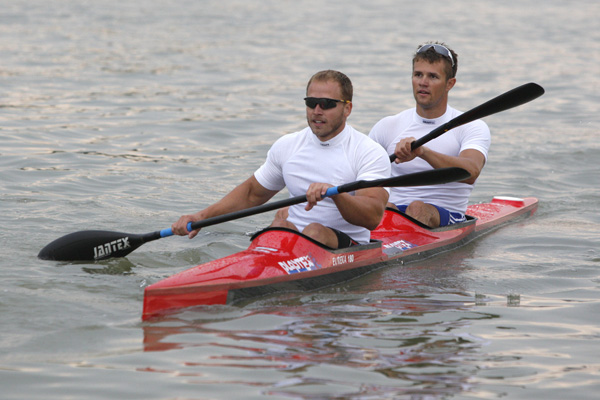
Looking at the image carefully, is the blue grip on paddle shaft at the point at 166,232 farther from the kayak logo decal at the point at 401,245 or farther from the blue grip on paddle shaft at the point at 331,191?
the kayak logo decal at the point at 401,245

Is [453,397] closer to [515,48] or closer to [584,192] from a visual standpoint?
[584,192]

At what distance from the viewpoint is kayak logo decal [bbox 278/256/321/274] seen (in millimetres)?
5629

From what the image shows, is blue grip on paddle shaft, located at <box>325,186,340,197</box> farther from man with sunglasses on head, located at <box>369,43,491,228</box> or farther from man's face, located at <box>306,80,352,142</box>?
man with sunglasses on head, located at <box>369,43,491,228</box>

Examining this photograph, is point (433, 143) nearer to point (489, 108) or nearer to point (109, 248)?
point (489, 108)

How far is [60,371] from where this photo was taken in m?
4.29

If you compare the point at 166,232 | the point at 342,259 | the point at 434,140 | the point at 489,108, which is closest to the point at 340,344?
the point at 342,259

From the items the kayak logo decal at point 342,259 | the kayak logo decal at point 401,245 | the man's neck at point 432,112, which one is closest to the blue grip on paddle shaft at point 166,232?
the kayak logo decal at point 342,259

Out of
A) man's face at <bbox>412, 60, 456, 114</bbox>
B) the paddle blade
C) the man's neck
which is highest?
man's face at <bbox>412, 60, 456, 114</bbox>

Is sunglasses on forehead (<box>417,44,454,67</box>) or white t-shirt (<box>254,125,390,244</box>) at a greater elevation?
sunglasses on forehead (<box>417,44,454,67</box>)

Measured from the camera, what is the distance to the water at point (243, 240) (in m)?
4.33

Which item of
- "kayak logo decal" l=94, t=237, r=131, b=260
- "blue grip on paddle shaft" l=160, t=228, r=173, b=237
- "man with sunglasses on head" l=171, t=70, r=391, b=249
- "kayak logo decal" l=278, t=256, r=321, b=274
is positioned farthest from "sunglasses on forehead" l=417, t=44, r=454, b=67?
"kayak logo decal" l=94, t=237, r=131, b=260

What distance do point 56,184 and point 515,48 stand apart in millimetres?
17056

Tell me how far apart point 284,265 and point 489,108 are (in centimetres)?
220

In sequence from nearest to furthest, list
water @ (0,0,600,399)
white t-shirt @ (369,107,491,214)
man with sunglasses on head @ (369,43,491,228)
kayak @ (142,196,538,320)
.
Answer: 1. water @ (0,0,600,399)
2. kayak @ (142,196,538,320)
3. man with sunglasses on head @ (369,43,491,228)
4. white t-shirt @ (369,107,491,214)
